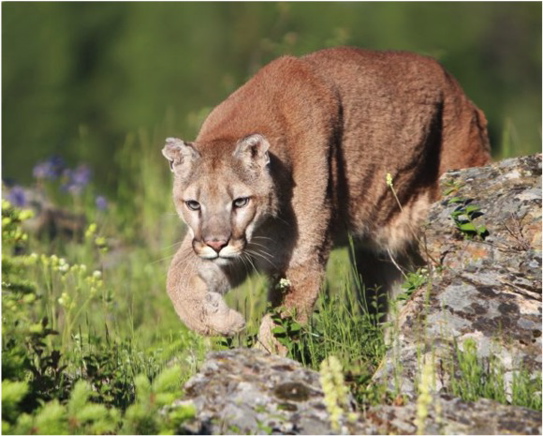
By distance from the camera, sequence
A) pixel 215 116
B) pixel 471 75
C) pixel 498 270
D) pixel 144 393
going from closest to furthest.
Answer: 1. pixel 144 393
2. pixel 498 270
3. pixel 215 116
4. pixel 471 75

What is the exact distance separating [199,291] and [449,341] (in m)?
2.04

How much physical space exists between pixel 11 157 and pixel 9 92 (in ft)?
11.7

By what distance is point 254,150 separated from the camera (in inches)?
271

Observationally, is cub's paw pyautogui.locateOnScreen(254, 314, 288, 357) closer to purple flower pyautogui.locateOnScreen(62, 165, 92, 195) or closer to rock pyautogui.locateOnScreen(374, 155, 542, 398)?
rock pyautogui.locateOnScreen(374, 155, 542, 398)

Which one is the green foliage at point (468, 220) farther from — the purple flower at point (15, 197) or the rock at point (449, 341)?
the purple flower at point (15, 197)

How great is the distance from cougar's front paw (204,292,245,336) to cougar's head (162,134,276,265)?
37 cm

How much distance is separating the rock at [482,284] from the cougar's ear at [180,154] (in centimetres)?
160

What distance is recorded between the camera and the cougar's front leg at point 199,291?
22.3 feet

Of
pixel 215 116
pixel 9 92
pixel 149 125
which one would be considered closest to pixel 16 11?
pixel 9 92

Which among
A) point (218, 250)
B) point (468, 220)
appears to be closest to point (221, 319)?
point (218, 250)

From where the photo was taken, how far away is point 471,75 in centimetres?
2536

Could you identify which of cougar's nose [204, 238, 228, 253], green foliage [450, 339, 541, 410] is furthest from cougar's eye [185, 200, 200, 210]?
green foliage [450, 339, 541, 410]

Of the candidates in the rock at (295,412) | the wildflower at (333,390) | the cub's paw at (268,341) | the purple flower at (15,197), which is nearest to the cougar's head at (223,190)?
the cub's paw at (268,341)

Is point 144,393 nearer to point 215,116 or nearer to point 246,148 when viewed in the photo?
point 246,148
